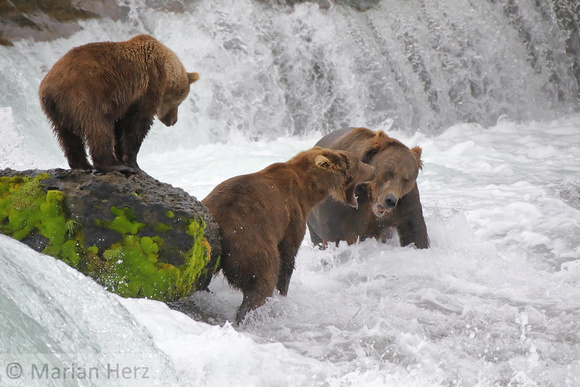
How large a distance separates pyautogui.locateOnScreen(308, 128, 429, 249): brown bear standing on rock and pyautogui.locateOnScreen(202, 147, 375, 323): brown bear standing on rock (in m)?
0.78

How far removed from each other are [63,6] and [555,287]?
9792mm

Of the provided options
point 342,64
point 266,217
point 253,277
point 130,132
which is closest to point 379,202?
point 266,217

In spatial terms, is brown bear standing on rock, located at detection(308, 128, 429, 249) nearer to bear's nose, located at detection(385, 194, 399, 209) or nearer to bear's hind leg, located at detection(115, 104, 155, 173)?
bear's nose, located at detection(385, 194, 399, 209)

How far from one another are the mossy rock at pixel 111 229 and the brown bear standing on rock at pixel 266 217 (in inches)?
11.4

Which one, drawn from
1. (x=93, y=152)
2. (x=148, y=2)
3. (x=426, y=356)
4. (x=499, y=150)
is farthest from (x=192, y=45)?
(x=426, y=356)

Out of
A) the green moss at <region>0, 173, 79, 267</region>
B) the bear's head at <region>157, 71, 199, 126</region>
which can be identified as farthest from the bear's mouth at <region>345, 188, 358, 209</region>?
the green moss at <region>0, 173, 79, 267</region>

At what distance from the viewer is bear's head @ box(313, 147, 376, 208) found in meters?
5.19

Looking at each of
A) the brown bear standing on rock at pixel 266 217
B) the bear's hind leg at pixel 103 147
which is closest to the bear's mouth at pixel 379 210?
the brown bear standing on rock at pixel 266 217

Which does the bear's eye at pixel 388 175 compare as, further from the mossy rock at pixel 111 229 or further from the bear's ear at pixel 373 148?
the mossy rock at pixel 111 229

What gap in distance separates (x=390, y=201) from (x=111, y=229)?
2583 millimetres

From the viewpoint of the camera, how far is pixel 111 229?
13.1 feet

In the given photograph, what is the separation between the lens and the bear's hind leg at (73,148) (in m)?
4.50

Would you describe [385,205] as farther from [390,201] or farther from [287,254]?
[287,254]

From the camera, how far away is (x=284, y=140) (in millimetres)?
13836
